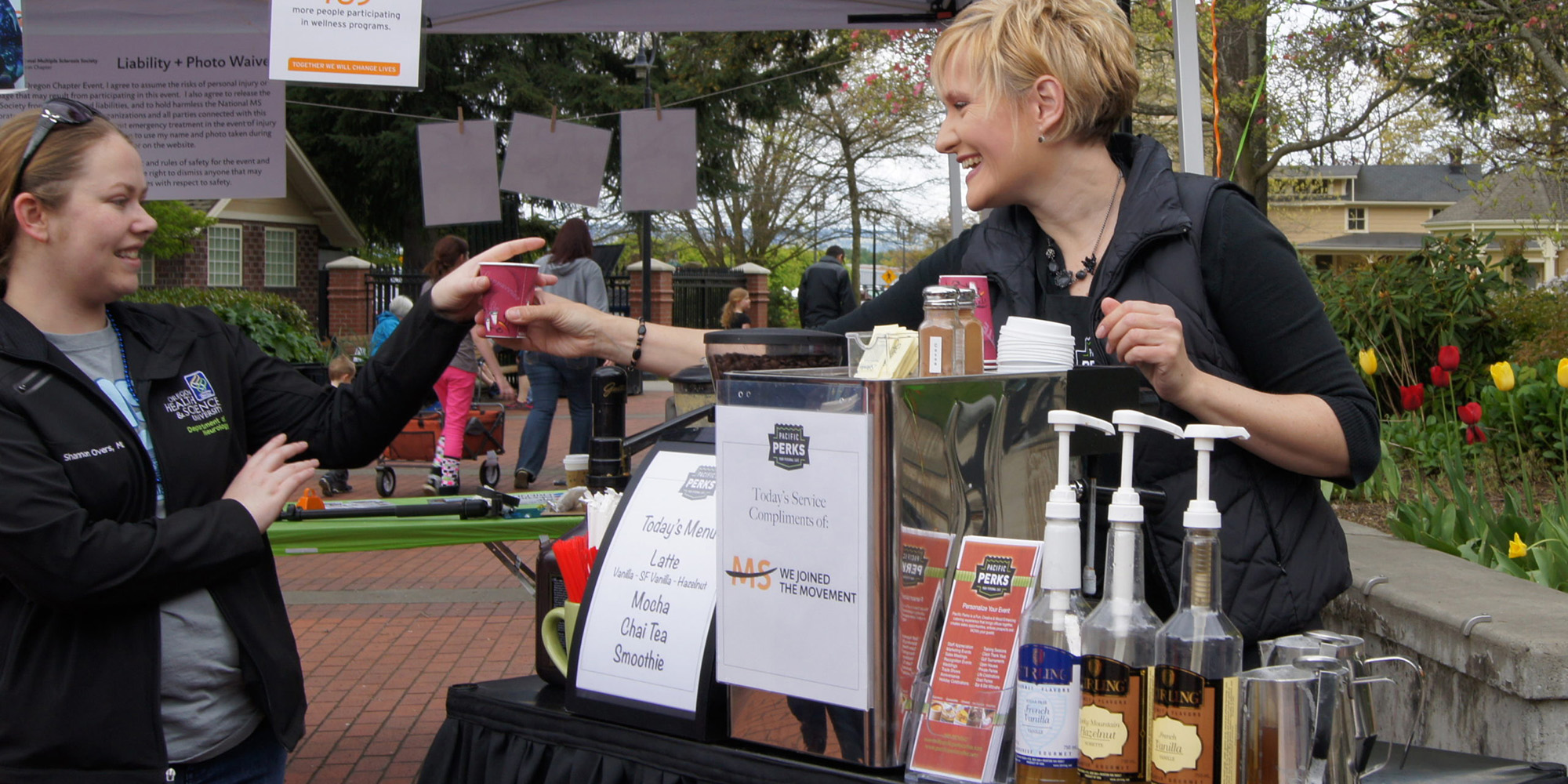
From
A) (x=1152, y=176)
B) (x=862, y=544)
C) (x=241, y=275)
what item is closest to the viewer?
(x=862, y=544)

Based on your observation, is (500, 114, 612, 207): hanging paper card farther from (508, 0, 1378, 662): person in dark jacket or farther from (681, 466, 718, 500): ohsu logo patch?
(681, 466, 718, 500): ohsu logo patch

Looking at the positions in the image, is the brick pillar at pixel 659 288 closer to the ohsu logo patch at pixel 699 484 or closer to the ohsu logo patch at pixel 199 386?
the ohsu logo patch at pixel 199 386

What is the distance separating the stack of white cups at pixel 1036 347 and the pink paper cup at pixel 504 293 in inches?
39.0

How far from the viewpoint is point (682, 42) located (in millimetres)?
19141

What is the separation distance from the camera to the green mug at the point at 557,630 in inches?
69.0

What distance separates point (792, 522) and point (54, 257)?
4.69ft

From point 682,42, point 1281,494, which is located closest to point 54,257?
point 1281,494

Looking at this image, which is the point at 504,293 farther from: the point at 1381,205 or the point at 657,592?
the point at 1381,205

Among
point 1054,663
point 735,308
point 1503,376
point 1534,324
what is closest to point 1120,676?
point 1054,663

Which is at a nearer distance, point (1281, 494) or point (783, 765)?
point (783, 765)

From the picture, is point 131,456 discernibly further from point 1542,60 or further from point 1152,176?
point 1542,60

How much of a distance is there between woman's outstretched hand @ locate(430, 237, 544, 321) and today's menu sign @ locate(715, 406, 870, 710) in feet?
3.16

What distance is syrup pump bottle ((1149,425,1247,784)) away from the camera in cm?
115

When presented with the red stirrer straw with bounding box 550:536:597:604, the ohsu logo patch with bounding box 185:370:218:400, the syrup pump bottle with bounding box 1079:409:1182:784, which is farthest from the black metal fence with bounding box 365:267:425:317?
the syrup pump bottle with bounding box 1079:409:1182:784
